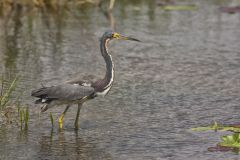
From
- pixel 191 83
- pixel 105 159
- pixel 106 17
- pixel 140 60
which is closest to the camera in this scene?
pixel 105 159

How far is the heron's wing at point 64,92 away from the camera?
12.0m

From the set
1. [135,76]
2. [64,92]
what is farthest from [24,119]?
[135,76]

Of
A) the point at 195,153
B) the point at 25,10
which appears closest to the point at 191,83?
the point at 195,153

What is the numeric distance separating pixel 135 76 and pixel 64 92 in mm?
4207

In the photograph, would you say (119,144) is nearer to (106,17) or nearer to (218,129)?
(218,129)

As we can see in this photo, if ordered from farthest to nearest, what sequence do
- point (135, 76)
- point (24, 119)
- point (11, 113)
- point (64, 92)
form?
1. point (135, 76)
2. point (11, 113)
3. point (64, 92)
4. point (24, 119)

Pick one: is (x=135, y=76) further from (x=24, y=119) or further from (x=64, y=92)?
(x=24, y=119)

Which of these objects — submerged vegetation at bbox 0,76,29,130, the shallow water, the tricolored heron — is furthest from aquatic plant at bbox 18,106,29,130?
the tricolored heron

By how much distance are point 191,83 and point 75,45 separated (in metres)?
4.35

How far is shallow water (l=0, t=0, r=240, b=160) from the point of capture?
1129cm

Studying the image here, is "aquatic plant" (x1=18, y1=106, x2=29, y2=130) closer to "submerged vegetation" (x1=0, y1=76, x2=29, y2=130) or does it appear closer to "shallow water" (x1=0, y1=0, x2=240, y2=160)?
"submerged vegetation" (x1=0, y1=76, x2=29, y2=130)

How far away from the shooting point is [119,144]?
11.3 metres

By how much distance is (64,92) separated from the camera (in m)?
12.0

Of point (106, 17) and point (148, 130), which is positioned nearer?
point (148, 130)
